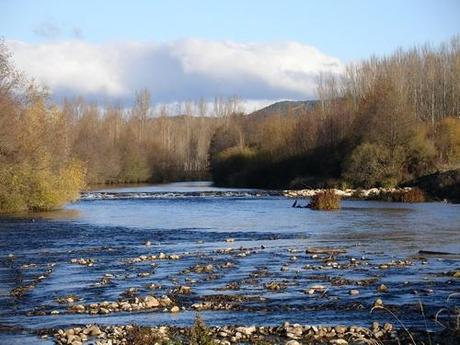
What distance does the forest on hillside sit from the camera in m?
48.9

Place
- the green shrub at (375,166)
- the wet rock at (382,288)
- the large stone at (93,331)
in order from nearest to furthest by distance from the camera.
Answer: the large stone at (93,331) → the wet rock at (382,288) → the green shrub at (375,166)

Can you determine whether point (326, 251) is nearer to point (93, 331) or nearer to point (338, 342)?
point (338, 342)

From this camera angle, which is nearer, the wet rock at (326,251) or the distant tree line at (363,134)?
the wet rock at (326,251)

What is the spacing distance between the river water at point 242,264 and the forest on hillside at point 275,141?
5138 millimetres

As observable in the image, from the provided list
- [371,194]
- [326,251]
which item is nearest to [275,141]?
[371,194]

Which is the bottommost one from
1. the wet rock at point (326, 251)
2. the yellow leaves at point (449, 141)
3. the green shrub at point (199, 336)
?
the wet rock at point (326, 251)

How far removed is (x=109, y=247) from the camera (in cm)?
2988

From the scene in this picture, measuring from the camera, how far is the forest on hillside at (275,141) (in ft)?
160

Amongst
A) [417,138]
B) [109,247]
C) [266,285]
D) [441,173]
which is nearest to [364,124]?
[417,138]

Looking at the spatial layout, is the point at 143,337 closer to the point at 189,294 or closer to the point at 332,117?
the point at 189,294

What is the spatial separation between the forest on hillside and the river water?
514cm

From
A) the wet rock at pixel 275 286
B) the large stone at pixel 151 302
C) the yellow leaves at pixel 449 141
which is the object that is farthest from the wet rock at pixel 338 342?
the yellow leaves at pixel 449 141

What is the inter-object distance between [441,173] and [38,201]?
34847mm

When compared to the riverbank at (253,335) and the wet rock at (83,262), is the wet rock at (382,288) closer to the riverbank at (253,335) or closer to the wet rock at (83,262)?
the riverbank at (253,335)
